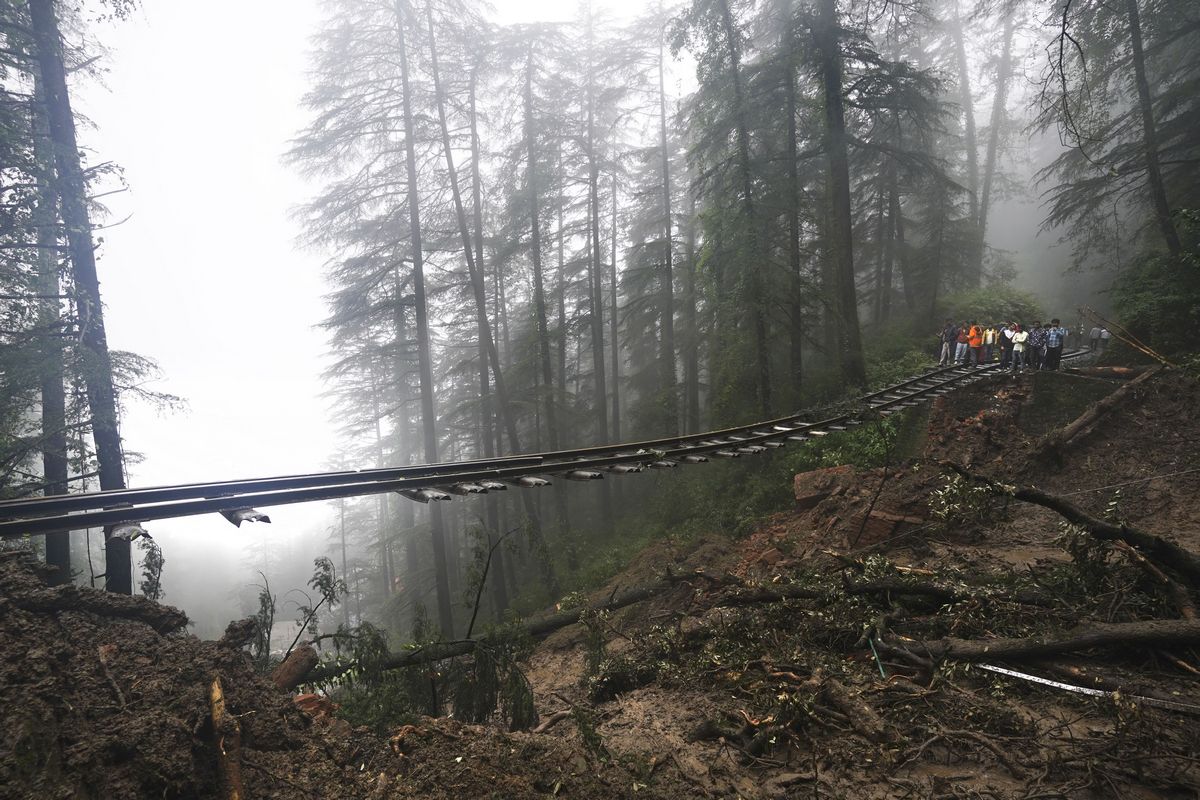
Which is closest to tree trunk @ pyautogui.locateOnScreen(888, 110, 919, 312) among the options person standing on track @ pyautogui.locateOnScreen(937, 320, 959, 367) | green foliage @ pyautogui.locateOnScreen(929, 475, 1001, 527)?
person standing on track @ pyautogui.locateOnScreen(937, 320, 959, 367)

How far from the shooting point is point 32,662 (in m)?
2.51

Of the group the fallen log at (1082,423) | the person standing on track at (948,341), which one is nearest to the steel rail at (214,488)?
the fallen log at (1082,423)

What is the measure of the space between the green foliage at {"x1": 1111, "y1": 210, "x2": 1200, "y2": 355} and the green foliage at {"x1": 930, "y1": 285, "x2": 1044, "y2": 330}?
22.8 feet

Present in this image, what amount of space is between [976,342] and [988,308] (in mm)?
5673

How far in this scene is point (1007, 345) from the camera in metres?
14.6

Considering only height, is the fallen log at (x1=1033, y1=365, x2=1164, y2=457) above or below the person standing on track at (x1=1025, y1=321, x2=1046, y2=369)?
below

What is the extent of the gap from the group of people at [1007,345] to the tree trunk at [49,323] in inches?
774

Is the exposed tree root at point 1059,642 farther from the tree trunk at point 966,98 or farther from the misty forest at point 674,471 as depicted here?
the tree trunk at point 966,98

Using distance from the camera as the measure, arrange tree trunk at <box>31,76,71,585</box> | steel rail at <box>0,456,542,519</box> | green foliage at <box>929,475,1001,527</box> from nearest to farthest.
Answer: steel rail at <box>0,456,542,519</box>
green foliage at <box>929,475,1001,527</box>
tree trunk at <box>31,76,71,585</box>

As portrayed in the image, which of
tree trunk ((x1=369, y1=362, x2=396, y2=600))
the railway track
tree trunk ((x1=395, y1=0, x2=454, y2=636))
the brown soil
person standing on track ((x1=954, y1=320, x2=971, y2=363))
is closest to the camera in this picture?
the brown soil

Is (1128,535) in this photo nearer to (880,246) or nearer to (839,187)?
(839,187)

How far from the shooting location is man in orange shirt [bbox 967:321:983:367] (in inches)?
598

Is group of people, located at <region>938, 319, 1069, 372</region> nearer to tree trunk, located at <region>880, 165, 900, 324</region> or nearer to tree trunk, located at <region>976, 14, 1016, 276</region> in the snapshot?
tree trunk, located at <region>880, 165, 900, 324</region>

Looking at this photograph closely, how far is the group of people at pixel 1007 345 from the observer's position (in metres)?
12.4
